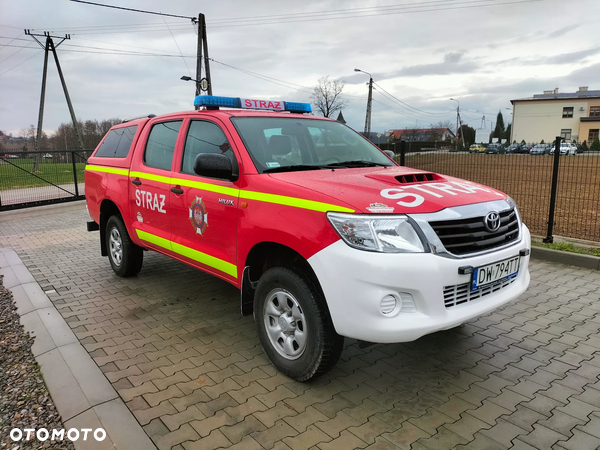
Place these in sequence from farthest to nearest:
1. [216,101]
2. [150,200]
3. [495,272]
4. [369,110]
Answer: [369,110] → [150,200] → [216,101] → [495,272]

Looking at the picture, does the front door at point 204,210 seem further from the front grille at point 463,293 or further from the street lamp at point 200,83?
the street lamp at point 200,83

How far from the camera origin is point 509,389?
302 centimetres

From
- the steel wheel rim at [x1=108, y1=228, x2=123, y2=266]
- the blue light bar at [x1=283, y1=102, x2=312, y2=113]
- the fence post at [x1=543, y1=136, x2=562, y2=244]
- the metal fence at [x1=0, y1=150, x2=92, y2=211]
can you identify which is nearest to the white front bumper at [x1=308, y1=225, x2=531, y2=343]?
the blue light bar at [x1=283, y1=102, x2=312, y2=113]

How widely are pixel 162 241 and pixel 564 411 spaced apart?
11.9 ft

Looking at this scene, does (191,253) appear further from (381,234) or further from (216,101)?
(381,234)

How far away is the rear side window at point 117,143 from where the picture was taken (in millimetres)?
5105

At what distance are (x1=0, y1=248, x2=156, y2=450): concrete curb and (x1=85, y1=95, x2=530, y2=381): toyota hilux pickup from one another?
3.55 feet

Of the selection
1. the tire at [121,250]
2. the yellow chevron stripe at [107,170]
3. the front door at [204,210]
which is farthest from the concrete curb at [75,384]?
the yellow chevron stripe at [107,170]

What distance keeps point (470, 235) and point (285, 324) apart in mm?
1381

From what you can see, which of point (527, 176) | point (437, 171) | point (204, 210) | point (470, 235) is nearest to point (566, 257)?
point (470, 235)

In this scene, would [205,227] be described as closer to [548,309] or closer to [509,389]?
[509,389]

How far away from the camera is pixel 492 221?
112 inches

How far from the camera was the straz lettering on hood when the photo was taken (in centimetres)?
269

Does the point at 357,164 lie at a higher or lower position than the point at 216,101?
lower
